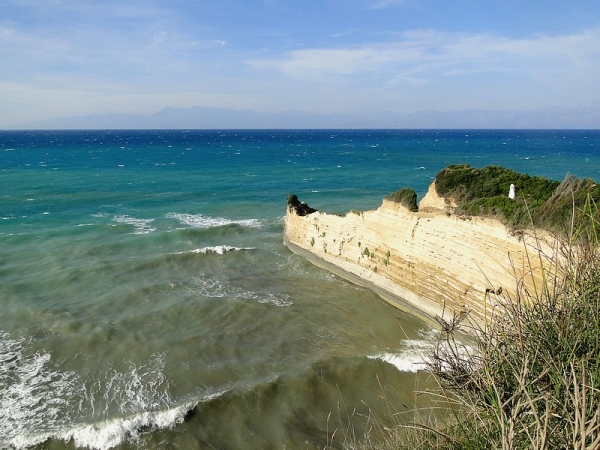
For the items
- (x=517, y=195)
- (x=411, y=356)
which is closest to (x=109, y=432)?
(x=411, y=356)

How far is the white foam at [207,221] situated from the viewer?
32.7 metres

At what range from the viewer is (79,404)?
1230 cm

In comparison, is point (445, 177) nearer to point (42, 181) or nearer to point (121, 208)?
point (121, 208)

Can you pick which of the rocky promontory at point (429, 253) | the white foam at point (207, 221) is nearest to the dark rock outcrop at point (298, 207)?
the rocky promontory at point (429, 253)

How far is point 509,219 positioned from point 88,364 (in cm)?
1554

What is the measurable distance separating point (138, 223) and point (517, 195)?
2656cm

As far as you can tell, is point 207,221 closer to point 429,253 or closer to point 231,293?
point 231,293

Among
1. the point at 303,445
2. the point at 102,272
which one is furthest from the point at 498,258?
the point at 102,272

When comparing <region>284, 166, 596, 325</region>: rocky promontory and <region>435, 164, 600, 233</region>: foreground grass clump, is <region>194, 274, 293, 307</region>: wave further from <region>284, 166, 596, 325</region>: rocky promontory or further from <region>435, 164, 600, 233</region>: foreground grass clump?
<region>435, 164, 600, 233</region>: foreground grass clump

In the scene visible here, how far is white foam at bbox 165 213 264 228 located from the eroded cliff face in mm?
8687

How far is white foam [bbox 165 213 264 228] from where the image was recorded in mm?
32688

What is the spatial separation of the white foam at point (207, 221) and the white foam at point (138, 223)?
2.31 metres

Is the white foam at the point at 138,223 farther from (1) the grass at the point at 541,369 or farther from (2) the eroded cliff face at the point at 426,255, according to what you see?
(1) the grass at the point at 541,369

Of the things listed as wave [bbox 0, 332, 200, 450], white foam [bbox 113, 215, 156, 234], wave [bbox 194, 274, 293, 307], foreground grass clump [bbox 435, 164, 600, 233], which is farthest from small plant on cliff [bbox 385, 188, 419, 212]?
white foam [bbox 113, 215, 156, 234]
